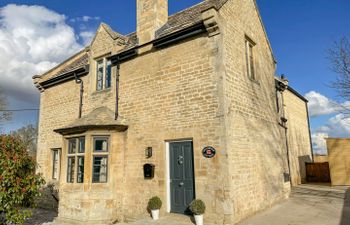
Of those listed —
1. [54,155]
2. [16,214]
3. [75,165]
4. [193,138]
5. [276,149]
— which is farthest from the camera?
[54,155]

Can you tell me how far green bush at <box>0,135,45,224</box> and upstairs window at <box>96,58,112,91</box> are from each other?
509 cm

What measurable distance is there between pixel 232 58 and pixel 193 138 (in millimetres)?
3202

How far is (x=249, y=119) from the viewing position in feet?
32.4

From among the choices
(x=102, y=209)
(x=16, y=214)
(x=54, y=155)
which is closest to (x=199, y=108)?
(x=102, y=209)

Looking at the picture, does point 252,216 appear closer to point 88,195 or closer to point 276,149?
point 276,149

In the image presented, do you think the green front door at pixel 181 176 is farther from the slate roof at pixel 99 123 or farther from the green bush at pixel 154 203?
the slate roof at pixel 99 123

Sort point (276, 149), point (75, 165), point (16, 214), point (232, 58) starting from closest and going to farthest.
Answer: point (16, 214), point (232, 58), point (75, 165), point (276, 149)

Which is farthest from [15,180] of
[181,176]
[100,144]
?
[181,176]

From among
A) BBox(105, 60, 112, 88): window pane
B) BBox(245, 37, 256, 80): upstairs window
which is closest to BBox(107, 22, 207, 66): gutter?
BBox(105, 60, 112, 88): window pane

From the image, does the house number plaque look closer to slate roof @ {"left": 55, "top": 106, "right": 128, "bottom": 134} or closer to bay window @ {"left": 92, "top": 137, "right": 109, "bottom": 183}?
slate roof @ {"left": 55, "top": 106, "right": 128, "bottom": 134}

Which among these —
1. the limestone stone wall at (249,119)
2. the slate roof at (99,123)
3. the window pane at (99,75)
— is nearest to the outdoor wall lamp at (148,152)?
the slate roof at (99,123)

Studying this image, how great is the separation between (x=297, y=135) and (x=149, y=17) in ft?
47.4

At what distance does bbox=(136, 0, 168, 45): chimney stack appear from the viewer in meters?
11.0

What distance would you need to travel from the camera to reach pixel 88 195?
959cm
